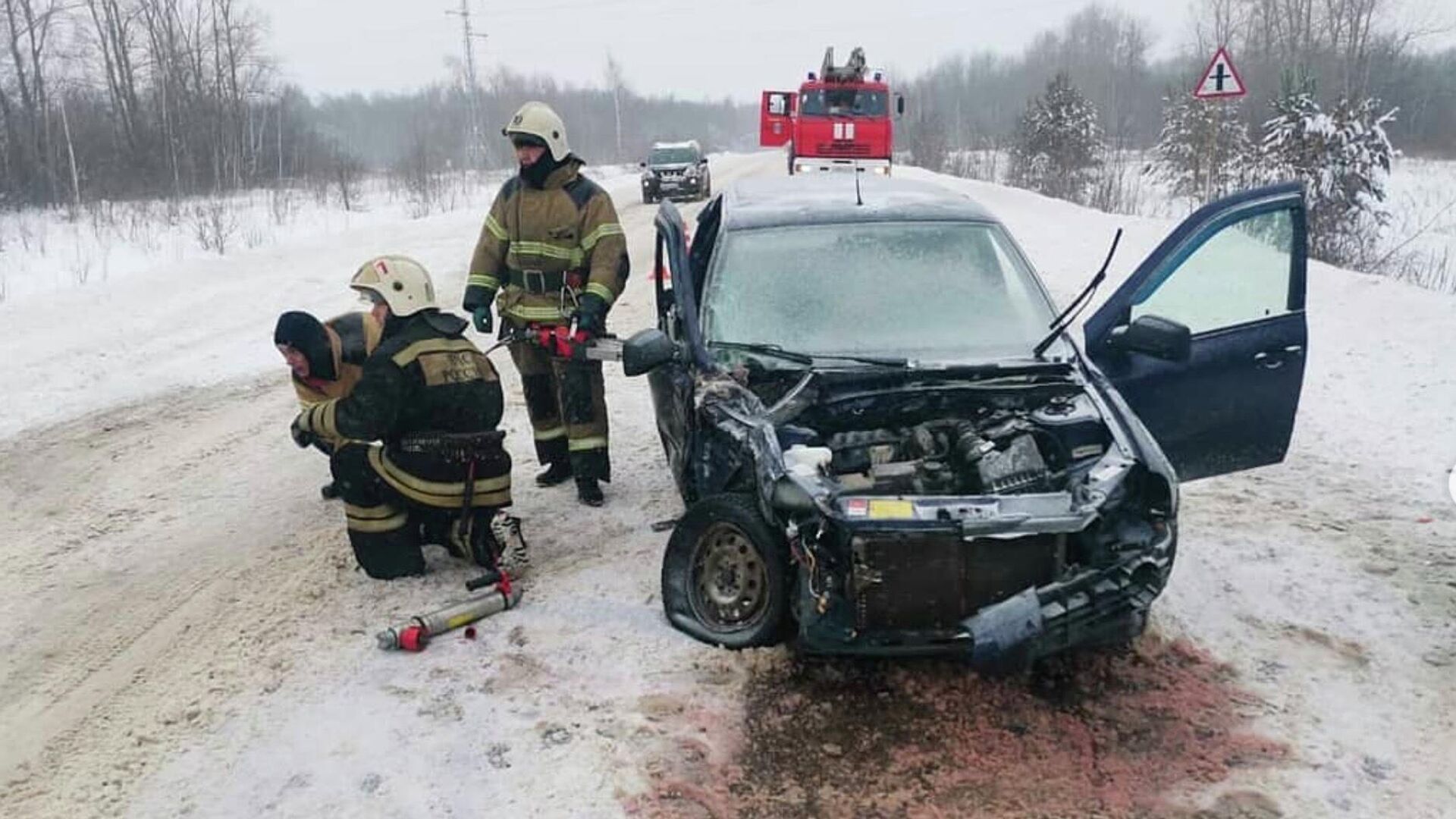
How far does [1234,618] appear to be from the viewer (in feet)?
14.1

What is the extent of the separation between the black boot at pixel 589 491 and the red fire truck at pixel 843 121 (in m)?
16.6

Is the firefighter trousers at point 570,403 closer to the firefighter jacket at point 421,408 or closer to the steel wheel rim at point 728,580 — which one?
the firefighter jacket at point 421,408

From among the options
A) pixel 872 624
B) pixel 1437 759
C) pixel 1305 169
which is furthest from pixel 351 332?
pixel 1305 169

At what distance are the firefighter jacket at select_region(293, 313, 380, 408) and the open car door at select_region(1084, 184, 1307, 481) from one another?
3.49 metres

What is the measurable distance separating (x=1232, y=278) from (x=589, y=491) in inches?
135

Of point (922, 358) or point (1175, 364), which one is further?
point (1175, 364)

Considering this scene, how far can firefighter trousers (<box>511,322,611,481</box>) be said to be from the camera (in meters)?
5.60

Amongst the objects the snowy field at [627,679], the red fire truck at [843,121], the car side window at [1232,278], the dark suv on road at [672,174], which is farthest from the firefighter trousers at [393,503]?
the dark suv on road at [672,174]

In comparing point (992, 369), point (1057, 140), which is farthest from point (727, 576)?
point (1057, 140)

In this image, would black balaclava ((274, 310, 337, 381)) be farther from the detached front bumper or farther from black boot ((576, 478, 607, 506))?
the detached front bumper

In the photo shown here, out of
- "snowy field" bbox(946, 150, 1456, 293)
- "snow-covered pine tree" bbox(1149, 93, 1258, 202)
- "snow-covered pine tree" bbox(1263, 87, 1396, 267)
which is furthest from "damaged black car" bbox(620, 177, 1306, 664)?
"snow-covered pine tree" bbox(1263, 87, 1396, 267)

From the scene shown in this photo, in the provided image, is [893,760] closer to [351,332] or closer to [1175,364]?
[1175,364]

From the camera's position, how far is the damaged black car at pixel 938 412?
3428 millimetres

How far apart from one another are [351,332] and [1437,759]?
4.84 metres
